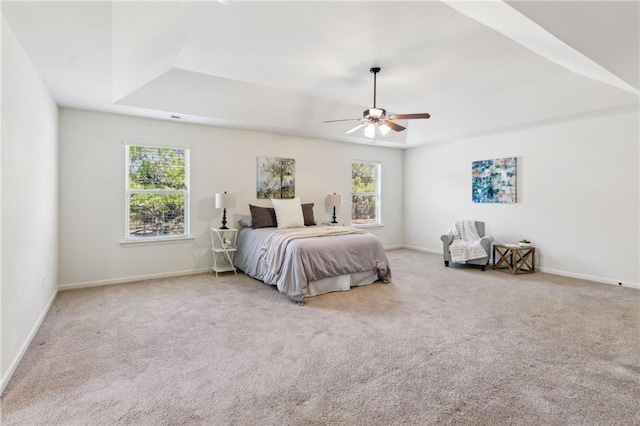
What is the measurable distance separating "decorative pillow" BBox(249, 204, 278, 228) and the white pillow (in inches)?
4.5

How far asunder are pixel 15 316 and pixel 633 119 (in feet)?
23.3

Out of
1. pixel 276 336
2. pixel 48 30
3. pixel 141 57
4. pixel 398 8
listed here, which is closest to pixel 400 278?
pixel 276 336

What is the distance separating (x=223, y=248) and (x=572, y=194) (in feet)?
17.8

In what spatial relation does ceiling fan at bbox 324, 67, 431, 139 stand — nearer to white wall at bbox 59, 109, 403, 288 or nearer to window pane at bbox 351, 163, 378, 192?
white wall at bbox 59, 109, 403, 288

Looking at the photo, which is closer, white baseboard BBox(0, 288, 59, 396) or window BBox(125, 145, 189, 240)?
white baseboard BBox(0, 288, 59, 396)

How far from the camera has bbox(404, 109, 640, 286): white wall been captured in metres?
4.65

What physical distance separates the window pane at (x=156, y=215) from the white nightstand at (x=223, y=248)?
53 centimetres

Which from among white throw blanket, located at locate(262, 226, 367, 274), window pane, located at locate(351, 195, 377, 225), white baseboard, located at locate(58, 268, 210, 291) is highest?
window pane, located at locate(351, 195, 377, 225)

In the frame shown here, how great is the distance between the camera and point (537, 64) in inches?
151

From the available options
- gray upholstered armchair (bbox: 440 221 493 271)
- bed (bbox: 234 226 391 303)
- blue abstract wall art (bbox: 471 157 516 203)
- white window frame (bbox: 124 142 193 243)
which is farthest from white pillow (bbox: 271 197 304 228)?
blue abstract wall art (bbox: 471 157 516 203)

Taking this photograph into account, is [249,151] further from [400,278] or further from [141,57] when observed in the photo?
[400,278]

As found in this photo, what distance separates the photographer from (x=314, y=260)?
409 centimetres

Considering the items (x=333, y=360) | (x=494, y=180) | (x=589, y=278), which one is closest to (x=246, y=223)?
(x=333, y=360)

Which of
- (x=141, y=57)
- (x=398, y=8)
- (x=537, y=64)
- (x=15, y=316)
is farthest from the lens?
(x=537, y=64)
